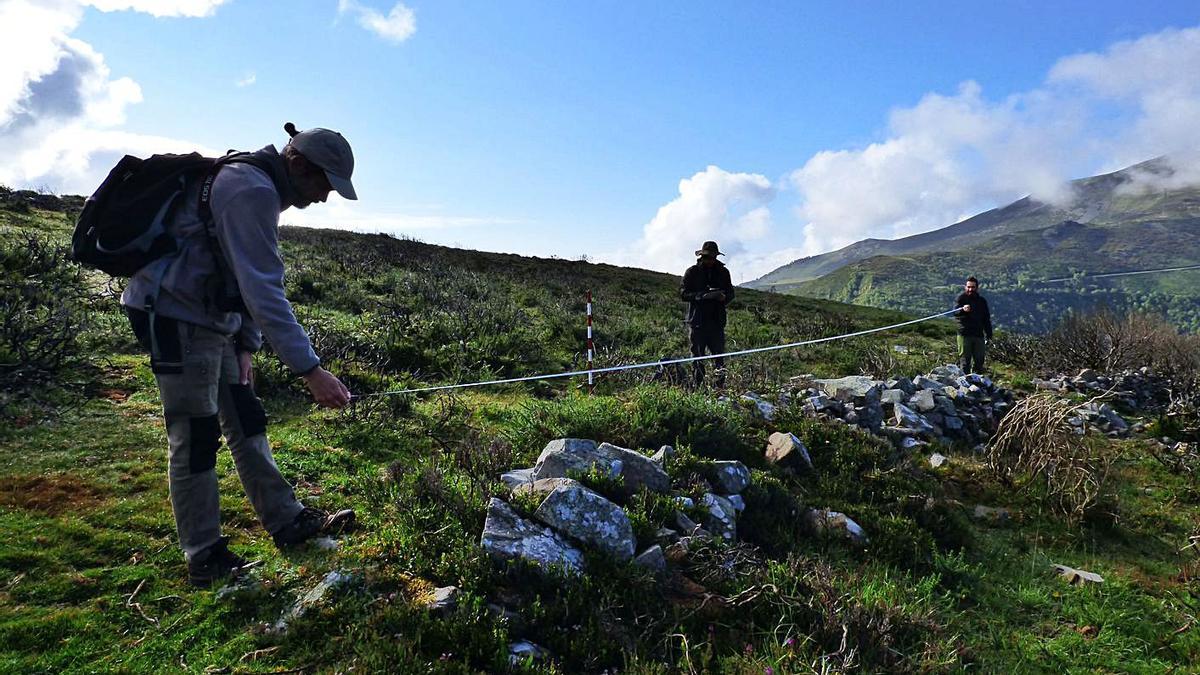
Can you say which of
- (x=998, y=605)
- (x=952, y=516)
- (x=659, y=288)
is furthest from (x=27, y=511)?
(x=659, y=288)

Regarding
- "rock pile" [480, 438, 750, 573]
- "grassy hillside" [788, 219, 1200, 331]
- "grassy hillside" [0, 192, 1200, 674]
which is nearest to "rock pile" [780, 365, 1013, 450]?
"grassy hillside" [0, 192, 1200, 674]

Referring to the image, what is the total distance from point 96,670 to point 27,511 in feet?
6.07

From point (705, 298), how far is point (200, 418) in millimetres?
6686

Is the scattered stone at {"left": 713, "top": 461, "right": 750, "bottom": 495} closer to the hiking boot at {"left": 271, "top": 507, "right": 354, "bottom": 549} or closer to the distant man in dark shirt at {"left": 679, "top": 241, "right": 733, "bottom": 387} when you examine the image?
the hiking boot at {"left": 271, "top": 507, "right": 354, "bottom": 549}

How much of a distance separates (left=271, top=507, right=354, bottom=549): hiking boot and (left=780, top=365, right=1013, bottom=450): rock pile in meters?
4.63

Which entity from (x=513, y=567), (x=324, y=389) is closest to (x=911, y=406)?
(x=513, y=567)

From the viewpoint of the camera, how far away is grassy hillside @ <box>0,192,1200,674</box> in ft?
8.71

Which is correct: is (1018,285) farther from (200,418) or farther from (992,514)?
(200,418)

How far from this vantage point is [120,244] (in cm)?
266

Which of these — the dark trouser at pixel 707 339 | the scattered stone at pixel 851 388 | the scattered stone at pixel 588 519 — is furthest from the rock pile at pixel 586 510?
the dark trouser at pixel 707 339

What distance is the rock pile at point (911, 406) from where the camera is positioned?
6.73 meters

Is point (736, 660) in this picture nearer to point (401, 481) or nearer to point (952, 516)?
point (401, 481)

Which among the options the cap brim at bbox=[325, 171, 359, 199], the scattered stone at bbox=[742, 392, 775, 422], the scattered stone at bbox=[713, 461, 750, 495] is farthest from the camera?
the scattered stone at bbox=[742, 392, 775, 422]

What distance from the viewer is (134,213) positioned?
267cm
